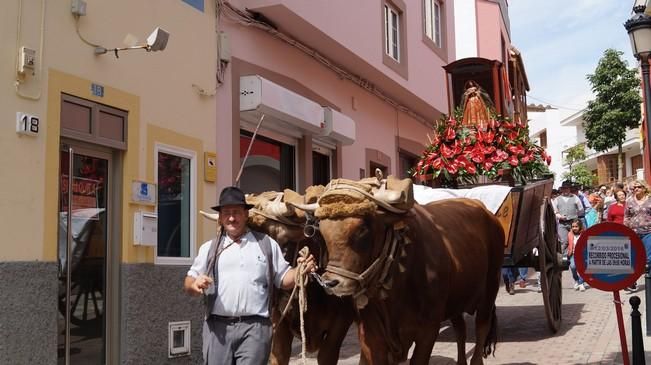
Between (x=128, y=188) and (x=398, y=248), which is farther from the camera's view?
(x=128, y=188)

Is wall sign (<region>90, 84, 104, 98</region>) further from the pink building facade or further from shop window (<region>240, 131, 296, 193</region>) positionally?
shop window (<region>240, 131, 296, 193</region>)

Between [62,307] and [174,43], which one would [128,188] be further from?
[174,43]

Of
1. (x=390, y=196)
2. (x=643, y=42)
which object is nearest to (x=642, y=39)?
(x=643, y=42)

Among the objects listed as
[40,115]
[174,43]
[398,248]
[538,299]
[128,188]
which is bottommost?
[538,299]

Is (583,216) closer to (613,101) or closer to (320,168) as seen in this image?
(320,168)

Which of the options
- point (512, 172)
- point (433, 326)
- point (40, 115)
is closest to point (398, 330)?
point (433, 326)

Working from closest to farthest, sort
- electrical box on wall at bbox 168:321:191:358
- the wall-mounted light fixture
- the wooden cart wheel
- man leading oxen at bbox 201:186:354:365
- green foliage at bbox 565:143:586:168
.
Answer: man leading oxen at bbox 201:186:354:365 → the wall-mounted light fixture → electrical box on wall at bbox 168:321:191:358 → the wooden cart wheel → green foliage at bbox 565:143:586:168

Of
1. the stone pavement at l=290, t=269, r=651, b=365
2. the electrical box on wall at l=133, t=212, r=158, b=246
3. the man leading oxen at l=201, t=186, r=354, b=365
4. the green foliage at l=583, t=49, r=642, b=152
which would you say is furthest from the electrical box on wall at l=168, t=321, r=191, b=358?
the green foliage at l=583, t=49, r=642, b=152

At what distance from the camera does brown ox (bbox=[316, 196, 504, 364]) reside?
188 inches

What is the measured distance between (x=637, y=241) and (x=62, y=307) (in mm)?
5044

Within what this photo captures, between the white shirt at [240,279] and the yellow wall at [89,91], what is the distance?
212cm

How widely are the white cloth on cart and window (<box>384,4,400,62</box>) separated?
20.6 feet

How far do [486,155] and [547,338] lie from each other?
2.35 meters

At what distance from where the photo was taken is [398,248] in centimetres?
510
